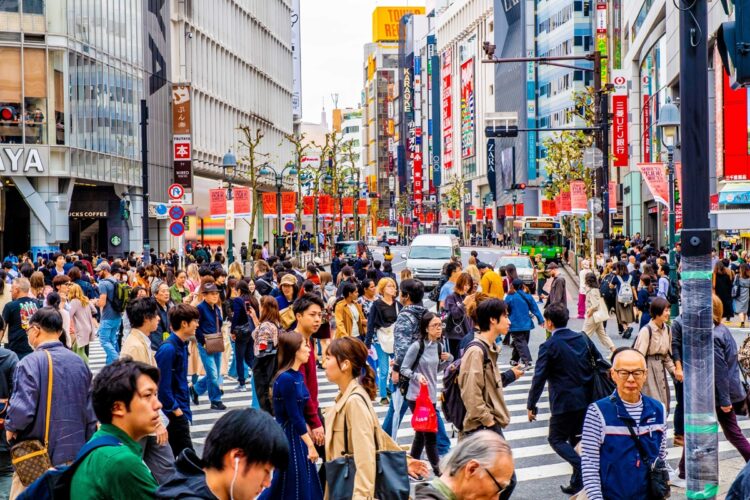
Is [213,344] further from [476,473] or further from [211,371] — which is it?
[476,473]

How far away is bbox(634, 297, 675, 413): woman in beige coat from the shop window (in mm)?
39728

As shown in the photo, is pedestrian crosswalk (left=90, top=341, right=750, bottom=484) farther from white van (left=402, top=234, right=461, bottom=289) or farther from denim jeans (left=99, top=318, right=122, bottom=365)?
white van (left=402, top=234, right=461, bottom=289)

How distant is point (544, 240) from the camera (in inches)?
2498

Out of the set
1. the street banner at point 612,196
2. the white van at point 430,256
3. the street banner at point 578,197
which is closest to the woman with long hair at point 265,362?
the street banner at point 578,197

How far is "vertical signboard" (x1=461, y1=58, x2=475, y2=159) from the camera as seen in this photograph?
146625mm

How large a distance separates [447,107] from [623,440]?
161865 millimetres

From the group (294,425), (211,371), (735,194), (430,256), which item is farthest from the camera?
(430,256)

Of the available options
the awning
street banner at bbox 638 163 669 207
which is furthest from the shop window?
street banner at bbox 638 163 669 207

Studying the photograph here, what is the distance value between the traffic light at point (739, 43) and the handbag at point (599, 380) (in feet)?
12.0

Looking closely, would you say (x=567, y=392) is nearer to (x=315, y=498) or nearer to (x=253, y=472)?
(x=315, y=498)

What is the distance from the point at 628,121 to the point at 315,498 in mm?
67686

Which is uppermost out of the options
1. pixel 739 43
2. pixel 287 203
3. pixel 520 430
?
pixel 287 203

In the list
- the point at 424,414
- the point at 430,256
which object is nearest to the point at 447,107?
the point at 430,256

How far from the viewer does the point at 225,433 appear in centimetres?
409
